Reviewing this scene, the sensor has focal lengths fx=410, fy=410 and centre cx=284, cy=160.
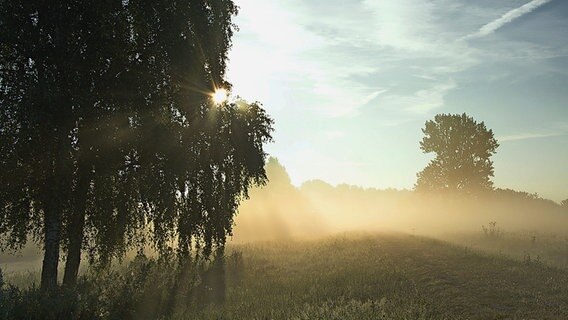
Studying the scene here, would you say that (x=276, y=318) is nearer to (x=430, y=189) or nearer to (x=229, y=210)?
(x=229, y=210)

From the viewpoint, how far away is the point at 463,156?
47781 mm

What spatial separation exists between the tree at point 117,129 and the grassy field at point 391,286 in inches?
130

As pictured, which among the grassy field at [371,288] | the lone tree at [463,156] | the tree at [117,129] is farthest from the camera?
the lone tree at [463,156]

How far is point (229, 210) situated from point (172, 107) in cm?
381

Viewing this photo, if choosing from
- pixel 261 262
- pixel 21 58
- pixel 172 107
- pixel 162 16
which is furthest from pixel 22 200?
pixel 261 262

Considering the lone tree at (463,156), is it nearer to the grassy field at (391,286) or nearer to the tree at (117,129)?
the grassy field at (391,286)

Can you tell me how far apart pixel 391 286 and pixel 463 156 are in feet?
125

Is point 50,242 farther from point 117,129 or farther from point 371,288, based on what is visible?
point 371,288

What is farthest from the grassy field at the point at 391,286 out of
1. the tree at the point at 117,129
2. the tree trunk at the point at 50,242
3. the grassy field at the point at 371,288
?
the tree trunk at the point at 50,242

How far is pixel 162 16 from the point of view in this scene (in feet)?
42.0

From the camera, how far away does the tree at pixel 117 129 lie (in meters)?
11.0

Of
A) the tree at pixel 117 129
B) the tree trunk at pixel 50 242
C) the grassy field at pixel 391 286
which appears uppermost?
the tree at pixel 117 129

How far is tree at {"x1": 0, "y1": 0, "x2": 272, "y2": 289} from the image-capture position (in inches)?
435

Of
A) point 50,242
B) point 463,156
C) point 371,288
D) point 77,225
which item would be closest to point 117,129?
point 77,225
